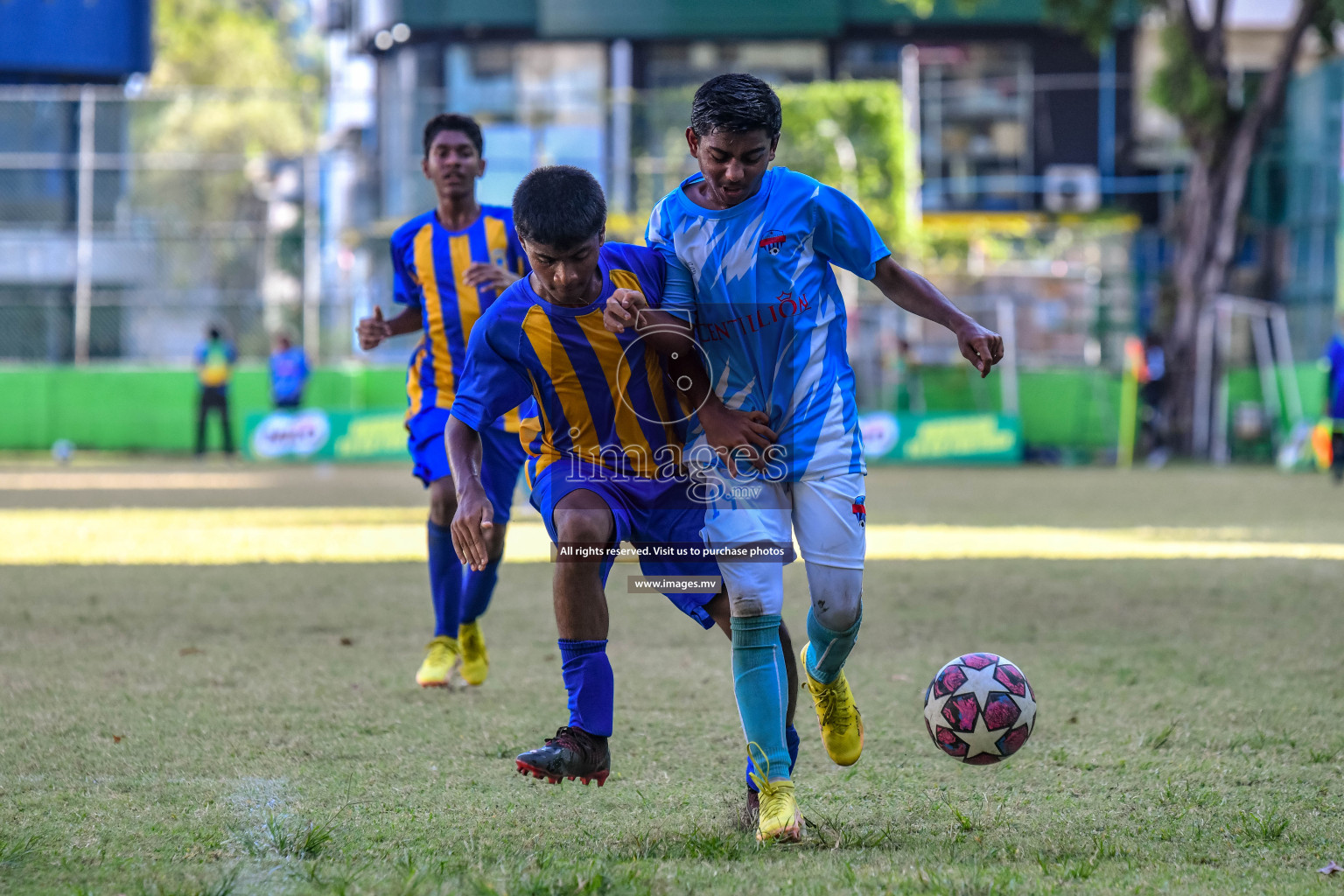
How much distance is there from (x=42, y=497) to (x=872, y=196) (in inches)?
527

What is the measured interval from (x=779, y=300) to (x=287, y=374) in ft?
58.3

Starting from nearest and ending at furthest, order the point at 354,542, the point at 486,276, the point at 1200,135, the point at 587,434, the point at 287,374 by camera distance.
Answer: the point at 587,434, the point at 486,276, the point at 354,542, the point at 287,374, the point at 1200,135

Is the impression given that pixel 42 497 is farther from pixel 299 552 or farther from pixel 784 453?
pixel 784 453

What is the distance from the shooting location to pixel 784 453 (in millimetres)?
3908

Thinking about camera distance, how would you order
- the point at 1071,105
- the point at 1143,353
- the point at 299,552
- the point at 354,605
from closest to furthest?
the point at 354,605
the point at 299,552
the point at 1143,353
the point at 1071,105

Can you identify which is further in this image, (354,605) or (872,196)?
(872,196)

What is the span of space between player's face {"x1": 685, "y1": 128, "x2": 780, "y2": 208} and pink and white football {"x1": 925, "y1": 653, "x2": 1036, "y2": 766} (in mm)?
1523

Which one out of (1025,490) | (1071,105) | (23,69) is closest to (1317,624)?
(1025,490)

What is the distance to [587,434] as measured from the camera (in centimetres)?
399

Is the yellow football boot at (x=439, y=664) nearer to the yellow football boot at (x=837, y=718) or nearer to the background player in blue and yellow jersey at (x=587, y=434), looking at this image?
the background player in blue and yellow jersey at (x=587, y=434)

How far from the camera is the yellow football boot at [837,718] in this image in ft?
13.5

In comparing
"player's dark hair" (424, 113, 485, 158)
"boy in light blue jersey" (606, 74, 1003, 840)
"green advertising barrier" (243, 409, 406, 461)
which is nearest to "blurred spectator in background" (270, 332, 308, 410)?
"green advertising barrier" (243, 409, 406, 461)

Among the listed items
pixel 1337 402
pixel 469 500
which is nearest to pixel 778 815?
pixel 469 500

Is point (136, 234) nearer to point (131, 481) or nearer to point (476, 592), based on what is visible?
point (131, 481)
